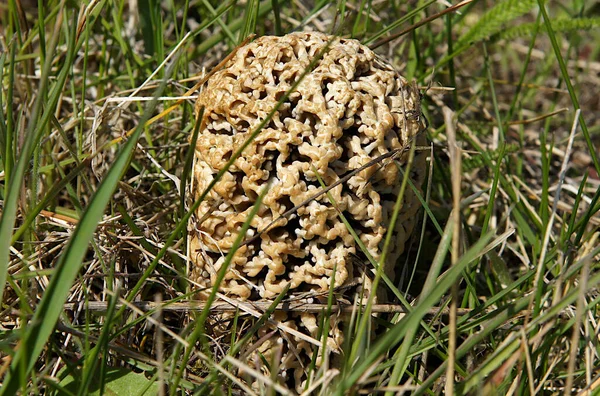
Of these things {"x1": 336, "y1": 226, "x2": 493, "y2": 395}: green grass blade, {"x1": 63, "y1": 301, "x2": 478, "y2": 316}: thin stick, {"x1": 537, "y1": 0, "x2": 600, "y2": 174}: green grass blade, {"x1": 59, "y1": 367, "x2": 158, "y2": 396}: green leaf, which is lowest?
{"x1": 59, "y1": 367, "x2": 158, "y2": 396}: green leaf

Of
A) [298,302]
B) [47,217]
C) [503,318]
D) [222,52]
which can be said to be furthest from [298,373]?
[222,52]

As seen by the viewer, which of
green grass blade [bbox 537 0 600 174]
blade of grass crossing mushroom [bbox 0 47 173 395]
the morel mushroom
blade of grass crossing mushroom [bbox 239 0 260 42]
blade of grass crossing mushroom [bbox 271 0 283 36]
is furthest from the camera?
blade of grass crossing mushroom [bbox 271 0 283 36]

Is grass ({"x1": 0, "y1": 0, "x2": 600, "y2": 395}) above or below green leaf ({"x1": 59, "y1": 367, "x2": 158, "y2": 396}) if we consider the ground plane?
above

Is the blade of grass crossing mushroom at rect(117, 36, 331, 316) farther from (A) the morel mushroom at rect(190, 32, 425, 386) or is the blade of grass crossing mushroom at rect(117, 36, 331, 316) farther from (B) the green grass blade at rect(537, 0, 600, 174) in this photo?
(B) the green grass blade at rect(537, 0, 600, 174)

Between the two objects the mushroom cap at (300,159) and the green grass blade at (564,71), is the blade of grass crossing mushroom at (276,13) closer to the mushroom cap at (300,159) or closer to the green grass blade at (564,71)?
the mushroom cap at (300,159)

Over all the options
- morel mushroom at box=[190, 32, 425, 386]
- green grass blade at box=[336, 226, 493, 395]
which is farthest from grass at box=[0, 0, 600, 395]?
morel mushroom at box=[190, 32, 425, 386]

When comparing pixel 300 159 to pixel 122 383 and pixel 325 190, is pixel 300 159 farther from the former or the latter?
pixel 122 383

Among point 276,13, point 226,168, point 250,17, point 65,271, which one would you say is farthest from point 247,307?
point 276,13
